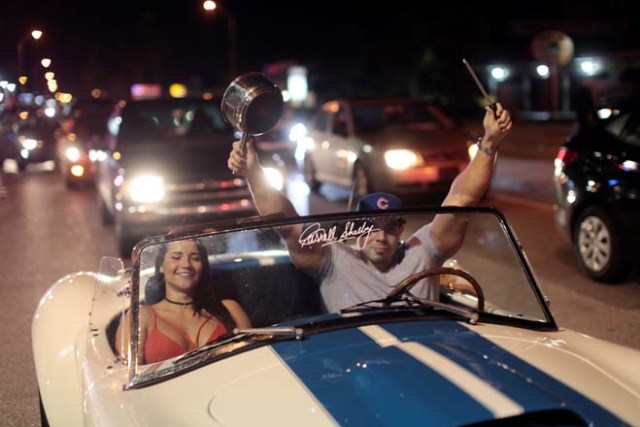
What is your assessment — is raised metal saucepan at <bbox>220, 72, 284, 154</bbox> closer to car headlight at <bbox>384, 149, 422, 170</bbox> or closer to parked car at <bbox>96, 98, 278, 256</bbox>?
parked car at <bbox>96, 98, 278, 256</bbox>

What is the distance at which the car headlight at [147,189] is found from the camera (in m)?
10.3

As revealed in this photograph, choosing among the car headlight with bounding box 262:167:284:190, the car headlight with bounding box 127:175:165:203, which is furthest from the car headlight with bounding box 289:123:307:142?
the car headlight with bounding box 127:175:165:203

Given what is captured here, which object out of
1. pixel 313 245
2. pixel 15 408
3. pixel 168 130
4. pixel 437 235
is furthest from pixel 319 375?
pixel 168 130

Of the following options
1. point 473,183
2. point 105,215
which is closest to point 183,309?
point 473,183

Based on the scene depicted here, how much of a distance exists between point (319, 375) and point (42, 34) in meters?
4.71

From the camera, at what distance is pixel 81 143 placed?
17688mm

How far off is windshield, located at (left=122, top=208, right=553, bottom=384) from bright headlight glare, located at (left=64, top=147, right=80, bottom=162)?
14235 millimetres

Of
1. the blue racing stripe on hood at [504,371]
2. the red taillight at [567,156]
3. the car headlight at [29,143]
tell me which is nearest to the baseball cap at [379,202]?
the blue racing stripe on hood at [504,371]

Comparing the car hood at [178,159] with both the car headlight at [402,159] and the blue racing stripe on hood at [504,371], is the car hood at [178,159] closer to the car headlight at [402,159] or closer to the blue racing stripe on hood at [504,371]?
the car headlight at [402,159]

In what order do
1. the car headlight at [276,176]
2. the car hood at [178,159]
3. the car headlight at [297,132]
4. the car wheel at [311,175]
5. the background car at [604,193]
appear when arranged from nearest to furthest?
the background car at [604,193], the car hood at [178,159], the car headlight at [276,176], the car wheel at [311,175], the car headlight at [297,132]

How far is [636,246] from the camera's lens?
7.68m

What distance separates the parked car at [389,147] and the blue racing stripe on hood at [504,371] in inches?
395

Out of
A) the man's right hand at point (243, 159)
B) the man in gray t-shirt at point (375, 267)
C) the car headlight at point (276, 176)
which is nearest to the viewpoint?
the man in gray t-shirt at point (375, 267)

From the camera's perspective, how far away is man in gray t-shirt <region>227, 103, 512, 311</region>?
3.76 meters
